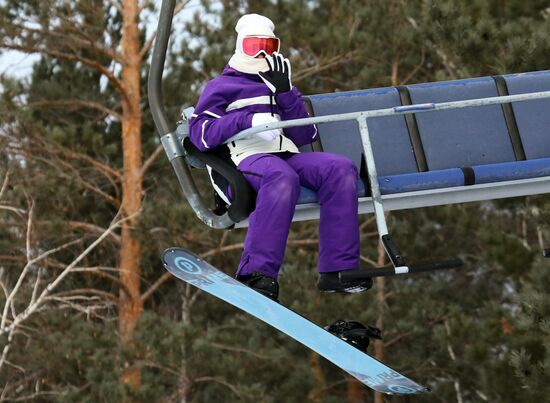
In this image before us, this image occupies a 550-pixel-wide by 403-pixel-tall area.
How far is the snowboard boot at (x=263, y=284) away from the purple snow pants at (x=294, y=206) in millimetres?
23

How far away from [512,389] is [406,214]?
576 centimetres

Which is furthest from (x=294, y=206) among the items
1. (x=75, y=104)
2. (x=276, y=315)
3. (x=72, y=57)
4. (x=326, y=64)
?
(x=75, y=104)

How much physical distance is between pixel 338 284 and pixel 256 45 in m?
0.95

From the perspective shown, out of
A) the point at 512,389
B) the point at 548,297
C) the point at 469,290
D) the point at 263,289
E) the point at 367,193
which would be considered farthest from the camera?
the point at 469,290

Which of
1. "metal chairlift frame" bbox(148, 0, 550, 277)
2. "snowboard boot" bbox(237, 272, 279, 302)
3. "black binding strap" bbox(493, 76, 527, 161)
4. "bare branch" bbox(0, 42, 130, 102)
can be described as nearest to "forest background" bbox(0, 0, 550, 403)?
"bare branch" bbox(0, 42, 130, 102)

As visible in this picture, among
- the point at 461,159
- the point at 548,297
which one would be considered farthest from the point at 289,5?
the point at 461,159

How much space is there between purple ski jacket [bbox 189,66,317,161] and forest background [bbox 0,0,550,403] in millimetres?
7292

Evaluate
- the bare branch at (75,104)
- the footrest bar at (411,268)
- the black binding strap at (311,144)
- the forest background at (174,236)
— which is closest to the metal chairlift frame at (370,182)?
the footrest bar at (411,268)

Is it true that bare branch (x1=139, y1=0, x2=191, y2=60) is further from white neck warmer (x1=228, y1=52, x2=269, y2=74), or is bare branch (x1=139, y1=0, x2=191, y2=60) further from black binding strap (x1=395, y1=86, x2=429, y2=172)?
white neck warmer (x1=228, y1=52, x2=269, y2=74)

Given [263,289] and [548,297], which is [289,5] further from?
[263,289]

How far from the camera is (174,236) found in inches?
567

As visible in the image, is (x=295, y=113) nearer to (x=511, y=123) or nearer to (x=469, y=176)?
(x=469, y=176)

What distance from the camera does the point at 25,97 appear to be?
54.2ft

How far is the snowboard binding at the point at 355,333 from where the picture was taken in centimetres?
467
